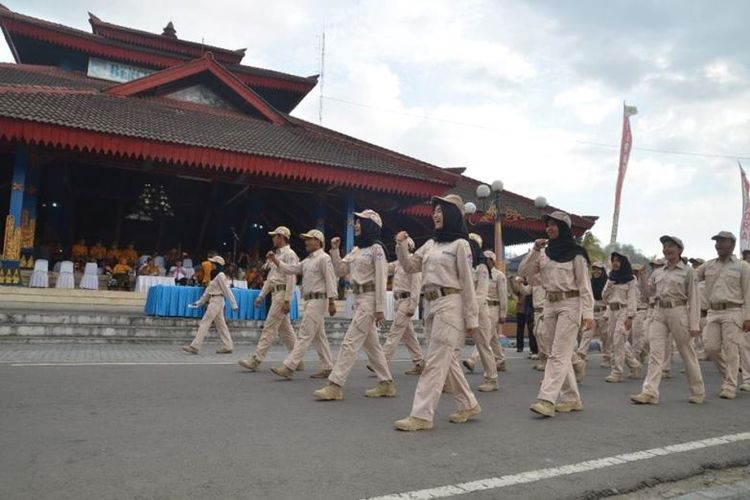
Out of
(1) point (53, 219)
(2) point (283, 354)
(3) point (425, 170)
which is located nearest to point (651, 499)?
(2) point (283, 354)

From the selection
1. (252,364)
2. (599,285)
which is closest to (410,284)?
(252,364)

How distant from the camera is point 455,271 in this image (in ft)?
17.2

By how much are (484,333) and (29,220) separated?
13.1 meters

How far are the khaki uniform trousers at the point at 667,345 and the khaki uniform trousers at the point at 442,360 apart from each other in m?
2.67

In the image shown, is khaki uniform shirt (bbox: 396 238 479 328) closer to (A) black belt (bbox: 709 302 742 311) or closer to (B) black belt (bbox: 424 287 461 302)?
(B) black belt (bbox: 424 287 461 302)

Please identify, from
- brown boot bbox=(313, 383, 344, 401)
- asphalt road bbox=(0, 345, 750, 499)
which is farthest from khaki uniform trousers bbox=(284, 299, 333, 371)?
brown boot bbox=(313, 383, 344, 401)

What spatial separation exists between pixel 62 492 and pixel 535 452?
301cm

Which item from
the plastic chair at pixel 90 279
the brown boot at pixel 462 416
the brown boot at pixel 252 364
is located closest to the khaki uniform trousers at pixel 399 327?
the brown boot at pixel 252 364

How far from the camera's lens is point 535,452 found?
427 centimetres

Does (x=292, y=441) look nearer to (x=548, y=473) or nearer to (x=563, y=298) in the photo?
(x=548, y=473)

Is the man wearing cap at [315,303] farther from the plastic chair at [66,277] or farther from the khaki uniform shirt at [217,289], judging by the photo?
the plastic chair at [66,277]

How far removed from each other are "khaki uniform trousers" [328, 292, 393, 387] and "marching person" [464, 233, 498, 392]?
1.21 metres

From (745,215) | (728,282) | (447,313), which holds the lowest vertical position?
(447,313)

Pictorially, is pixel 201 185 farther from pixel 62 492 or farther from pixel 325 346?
pixel 62 492
